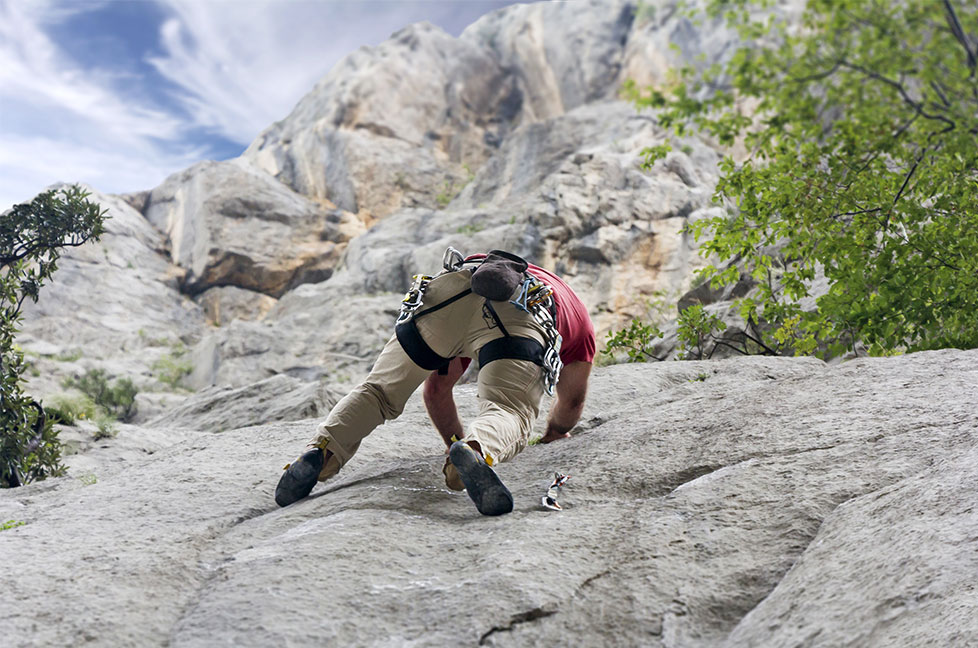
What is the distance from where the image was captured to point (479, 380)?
428 cm

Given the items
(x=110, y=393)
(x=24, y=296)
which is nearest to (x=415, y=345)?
(x=24, y=296)

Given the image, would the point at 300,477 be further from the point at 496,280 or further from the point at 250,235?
the point at 250,235

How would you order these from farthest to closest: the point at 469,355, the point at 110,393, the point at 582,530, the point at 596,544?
the point at 110,393 → the point at 469,355 → the point at 582,530 → the point at 596,544

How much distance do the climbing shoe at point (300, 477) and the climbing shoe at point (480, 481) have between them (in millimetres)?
908

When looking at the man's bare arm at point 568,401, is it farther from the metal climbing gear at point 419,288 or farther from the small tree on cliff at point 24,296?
the small tree on cliff at point 24,296

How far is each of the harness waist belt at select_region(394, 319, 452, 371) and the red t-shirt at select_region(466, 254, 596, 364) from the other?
621 mm

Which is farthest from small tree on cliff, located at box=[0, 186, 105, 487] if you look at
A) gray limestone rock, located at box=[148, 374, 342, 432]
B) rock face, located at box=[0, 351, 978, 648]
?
rock face, located at box=[0, 351, 978, 648]

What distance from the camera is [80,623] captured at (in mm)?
2742

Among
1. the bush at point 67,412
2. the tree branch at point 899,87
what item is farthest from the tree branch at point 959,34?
the bush at point 67,412

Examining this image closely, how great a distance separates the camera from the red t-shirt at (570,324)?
4676mm

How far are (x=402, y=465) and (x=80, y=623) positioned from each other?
7.24ft

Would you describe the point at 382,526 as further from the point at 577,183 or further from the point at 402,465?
the point at 577,183

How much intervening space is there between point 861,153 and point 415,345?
128 inches

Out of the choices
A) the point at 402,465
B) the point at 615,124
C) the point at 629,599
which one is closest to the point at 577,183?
the point at 615,124
